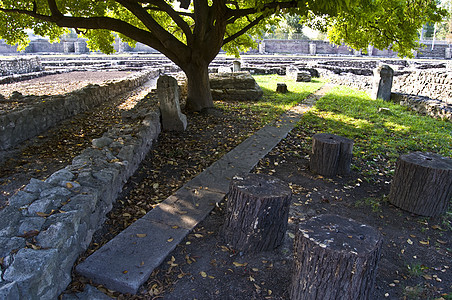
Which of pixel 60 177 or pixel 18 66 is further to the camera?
pixel 18 66

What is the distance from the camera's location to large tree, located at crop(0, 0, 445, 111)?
7.31 metres

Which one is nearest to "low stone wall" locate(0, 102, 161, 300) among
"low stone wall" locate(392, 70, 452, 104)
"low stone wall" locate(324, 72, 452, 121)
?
"low stone wall" locate(324, 72, 452, 121)

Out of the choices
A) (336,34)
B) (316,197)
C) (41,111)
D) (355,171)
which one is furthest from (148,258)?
(336,34)

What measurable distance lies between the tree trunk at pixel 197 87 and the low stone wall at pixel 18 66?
51.9 feet

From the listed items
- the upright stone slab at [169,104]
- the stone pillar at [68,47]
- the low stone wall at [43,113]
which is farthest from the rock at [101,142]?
the stone pillar at [68,47]

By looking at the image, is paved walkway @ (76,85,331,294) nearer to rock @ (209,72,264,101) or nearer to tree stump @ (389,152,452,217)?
tree stump @ (389,152,452,217)

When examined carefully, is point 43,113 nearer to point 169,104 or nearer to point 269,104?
point 169,104

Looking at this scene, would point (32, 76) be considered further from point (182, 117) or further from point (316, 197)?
point (316, 197)

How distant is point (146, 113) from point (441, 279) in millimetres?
5770

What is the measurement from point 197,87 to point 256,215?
665 centimetres

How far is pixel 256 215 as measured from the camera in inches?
128

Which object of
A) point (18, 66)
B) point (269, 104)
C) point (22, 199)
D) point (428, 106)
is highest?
point (18, 66)

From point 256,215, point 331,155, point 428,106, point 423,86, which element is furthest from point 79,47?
point 256,215

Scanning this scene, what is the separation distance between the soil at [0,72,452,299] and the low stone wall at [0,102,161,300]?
0.76 feet
